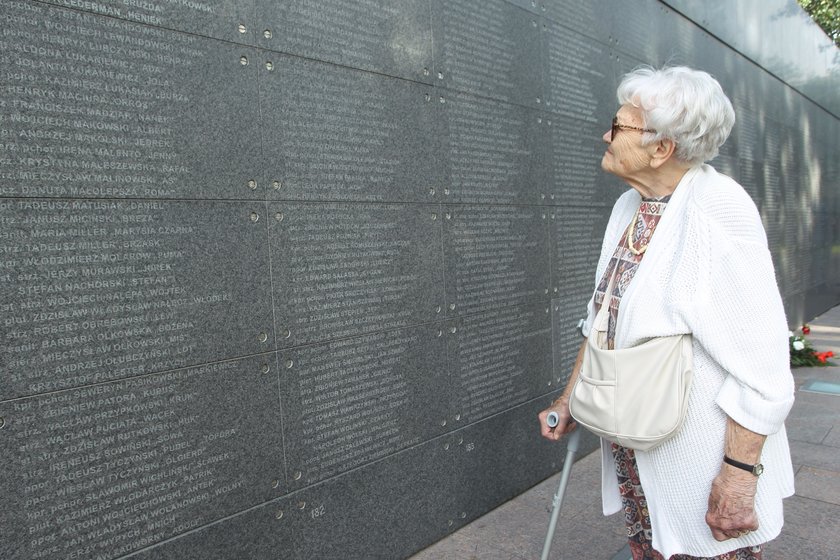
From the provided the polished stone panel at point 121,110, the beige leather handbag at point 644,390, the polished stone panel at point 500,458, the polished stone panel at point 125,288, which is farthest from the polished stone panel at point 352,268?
the beige leather handbag at point 644,390

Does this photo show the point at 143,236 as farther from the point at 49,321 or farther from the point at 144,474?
the point at 144,474

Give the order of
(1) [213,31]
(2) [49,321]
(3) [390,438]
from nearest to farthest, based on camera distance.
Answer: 1. (2) [49,321]
2. (1) [213,31]
3. (3) [390,438]

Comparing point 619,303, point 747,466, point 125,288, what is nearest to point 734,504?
point 747,466

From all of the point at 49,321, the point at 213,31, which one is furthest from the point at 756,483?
the point at 213,31

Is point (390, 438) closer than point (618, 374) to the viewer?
No

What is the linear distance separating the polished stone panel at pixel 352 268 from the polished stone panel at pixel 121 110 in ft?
0.96

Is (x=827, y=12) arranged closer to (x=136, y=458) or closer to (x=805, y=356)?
(x=805, y=356)

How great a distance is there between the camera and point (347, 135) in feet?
9.68

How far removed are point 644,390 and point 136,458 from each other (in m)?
1.65

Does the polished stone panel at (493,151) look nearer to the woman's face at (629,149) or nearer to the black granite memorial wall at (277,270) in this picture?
the black granite memorial wall at (277,270)

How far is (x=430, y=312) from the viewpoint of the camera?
3.40 metres

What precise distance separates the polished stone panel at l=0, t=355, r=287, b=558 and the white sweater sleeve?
1.63 m

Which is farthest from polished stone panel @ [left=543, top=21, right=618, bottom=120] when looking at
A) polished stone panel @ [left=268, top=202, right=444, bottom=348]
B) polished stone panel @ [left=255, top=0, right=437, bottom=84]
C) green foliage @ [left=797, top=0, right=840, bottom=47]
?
green foliage @ [left=797, top=0, right=840, bottom=47]

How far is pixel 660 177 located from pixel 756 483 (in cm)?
98
